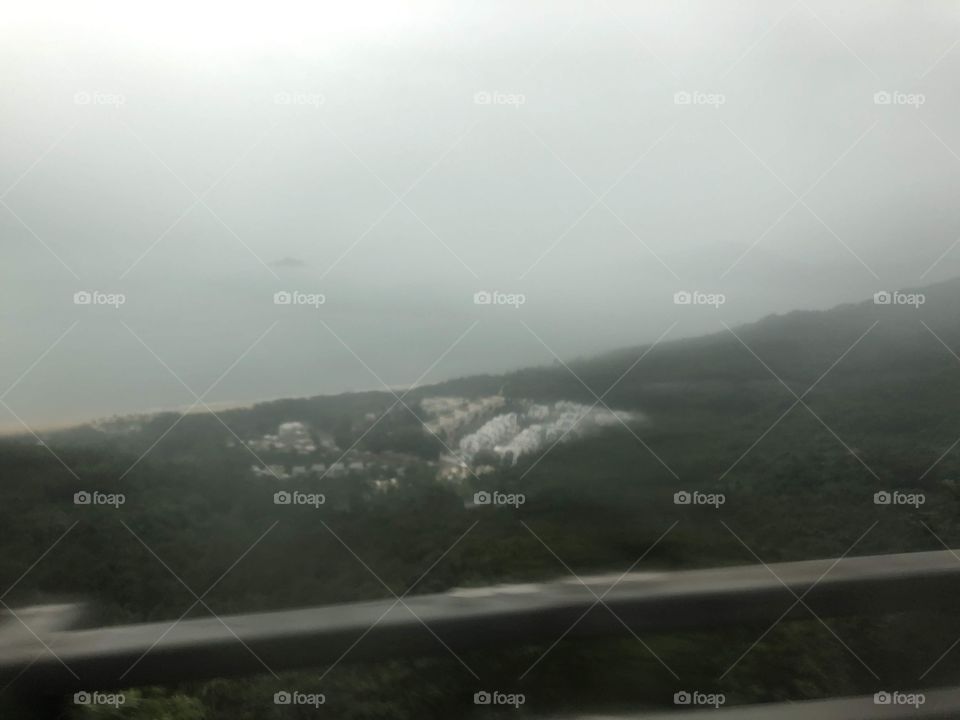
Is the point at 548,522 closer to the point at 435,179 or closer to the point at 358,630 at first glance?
the point at 358,630

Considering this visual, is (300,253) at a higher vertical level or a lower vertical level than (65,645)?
higher

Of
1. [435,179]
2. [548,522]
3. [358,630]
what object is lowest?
[358,630]

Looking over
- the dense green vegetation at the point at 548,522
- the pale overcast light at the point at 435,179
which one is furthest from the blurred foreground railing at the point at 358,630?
the pale overcast light at the point at 435,179

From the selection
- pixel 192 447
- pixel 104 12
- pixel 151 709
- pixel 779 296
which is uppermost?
pixel 104 12

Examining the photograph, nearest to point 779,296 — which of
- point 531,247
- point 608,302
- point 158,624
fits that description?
point 608,302

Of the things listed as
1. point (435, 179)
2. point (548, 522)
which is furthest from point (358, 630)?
point (435, 179)

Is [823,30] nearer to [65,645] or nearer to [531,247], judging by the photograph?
[531,247]

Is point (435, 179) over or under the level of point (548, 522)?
over
